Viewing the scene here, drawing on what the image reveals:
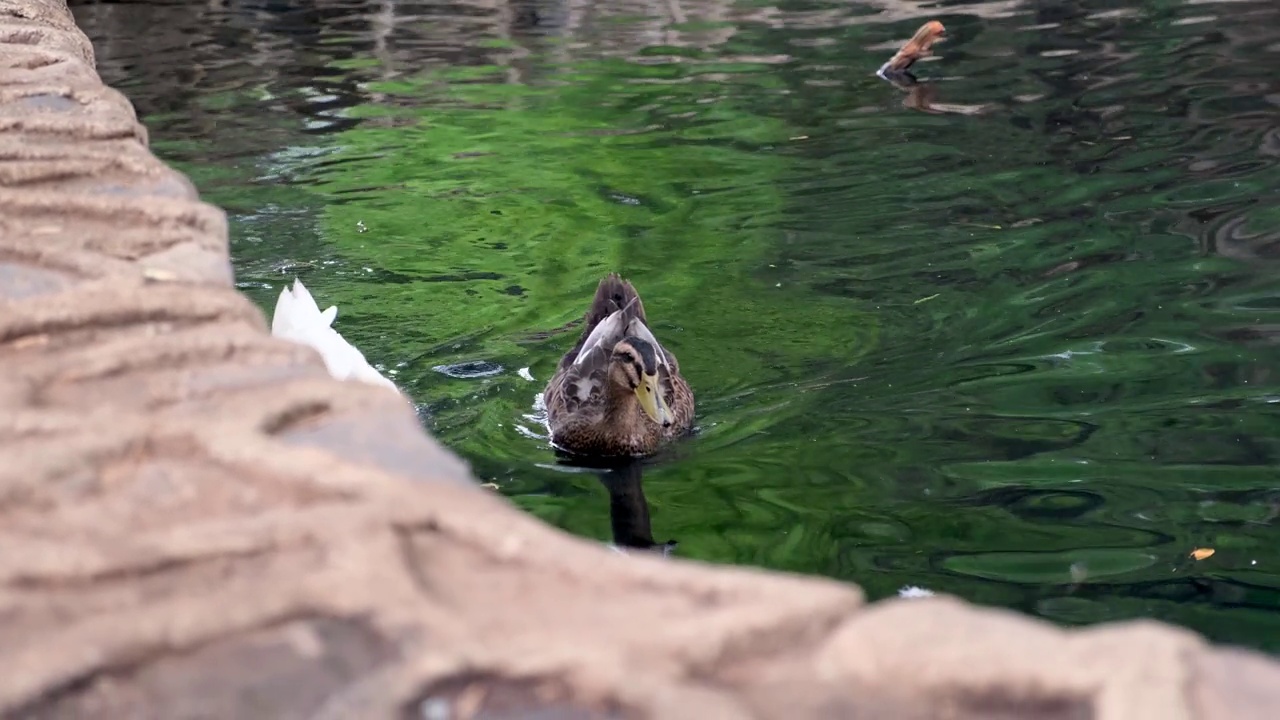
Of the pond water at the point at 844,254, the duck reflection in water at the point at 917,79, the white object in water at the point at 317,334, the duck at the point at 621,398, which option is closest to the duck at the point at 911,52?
the duck reflection in water at the point at 917,79

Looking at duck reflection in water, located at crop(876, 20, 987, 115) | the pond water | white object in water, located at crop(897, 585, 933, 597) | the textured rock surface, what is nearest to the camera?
the textured rock surface

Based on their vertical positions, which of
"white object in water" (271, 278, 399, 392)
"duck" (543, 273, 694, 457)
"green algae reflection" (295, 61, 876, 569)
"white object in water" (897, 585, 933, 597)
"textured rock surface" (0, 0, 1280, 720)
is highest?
"textured rock surface" (0, 0, 1280, 720)

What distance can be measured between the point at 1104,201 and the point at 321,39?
10426mm

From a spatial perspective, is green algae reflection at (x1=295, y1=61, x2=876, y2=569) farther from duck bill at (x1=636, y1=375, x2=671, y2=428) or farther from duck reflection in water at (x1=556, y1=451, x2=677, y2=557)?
duck bill at (x1=636, y1=375, x2=671, y2=428)

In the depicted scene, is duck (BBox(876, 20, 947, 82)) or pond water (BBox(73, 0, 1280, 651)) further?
duck (BBox(876, 20, 947, 82))

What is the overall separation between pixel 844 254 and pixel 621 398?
8.61 ft

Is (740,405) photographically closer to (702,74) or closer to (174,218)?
(174,218)

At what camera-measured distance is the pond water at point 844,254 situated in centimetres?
552

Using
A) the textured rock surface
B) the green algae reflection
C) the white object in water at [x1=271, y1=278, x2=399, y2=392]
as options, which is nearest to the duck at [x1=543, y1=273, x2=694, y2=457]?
the green algae reflection

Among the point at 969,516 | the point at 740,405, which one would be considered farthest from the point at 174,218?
the point at 740,405

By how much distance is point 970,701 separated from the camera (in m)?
1.46

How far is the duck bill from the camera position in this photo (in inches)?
258

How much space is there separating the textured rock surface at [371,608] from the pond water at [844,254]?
3145mm

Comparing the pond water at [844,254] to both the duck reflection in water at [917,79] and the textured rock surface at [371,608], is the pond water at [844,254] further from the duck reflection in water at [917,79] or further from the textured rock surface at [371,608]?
the textured rock surface at [371,608]
